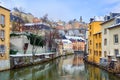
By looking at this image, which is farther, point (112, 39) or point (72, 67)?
point (72, 67)

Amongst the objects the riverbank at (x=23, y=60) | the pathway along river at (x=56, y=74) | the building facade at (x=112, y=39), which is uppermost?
the building facade at (x=112, y=39)

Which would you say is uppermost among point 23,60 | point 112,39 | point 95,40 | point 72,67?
point 95,40

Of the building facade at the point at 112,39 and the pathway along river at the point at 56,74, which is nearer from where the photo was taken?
the pathway along river at the point at 56,74

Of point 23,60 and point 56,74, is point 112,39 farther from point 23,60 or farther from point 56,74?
point 23,60

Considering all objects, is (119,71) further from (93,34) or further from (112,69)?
(93,34)

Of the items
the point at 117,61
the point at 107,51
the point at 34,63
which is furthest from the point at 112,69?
the point at 34,63

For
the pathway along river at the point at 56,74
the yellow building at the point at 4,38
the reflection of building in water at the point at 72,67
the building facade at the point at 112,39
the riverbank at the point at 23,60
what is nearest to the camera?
the pathway along river at the point at 56,74

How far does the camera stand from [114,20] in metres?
34.9

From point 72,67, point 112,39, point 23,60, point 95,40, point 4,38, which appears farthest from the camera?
point 95,40

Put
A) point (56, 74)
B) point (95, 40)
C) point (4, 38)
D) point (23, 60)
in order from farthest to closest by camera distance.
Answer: point (95, 40) → point (23, 60) → point (4, 38) → point (56, 74)

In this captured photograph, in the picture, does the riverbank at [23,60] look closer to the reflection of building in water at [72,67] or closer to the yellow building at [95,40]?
the reflection of building in water at [72,67]

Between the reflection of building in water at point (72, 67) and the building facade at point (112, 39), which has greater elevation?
the building facade at point (112, 39)

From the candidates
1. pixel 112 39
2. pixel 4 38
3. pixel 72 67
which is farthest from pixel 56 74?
pixel 72 67

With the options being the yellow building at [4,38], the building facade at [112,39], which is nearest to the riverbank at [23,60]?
the yellow building at [4,38]
